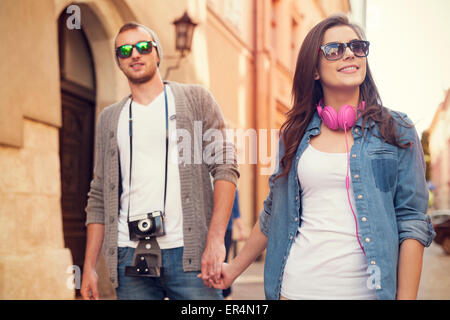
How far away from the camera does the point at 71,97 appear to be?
16.9 feet

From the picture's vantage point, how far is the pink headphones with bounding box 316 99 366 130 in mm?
1671

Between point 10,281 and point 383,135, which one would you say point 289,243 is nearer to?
point 383,135

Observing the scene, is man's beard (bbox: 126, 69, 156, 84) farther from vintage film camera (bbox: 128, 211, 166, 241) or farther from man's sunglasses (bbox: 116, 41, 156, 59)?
vintage film camera (bbox: 128, 211, 166, 241)

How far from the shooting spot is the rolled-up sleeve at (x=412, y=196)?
1.55 metres

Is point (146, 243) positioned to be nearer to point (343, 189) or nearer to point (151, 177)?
point (151, 177)

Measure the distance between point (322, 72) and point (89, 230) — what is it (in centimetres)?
118

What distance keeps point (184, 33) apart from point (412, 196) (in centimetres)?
351

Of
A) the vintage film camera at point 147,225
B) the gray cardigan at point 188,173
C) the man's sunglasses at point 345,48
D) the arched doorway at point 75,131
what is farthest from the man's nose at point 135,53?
the arched doorway at point 75,131

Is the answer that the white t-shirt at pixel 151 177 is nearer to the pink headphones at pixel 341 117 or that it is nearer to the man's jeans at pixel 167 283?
the man's jeans at pixel 167 283

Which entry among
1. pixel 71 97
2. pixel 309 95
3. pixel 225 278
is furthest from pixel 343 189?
pixel 71 97

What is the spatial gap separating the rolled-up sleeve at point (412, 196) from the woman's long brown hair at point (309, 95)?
5.4 inches

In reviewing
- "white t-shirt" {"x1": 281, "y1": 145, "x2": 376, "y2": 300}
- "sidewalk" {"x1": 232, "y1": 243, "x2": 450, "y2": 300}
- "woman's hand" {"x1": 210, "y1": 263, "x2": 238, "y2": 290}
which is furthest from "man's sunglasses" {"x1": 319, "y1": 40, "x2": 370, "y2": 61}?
"sidewalk" {"x1": 232, "y1": 243, "x2": 450, "y2": 300}

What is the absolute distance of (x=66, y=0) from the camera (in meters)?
4.25
